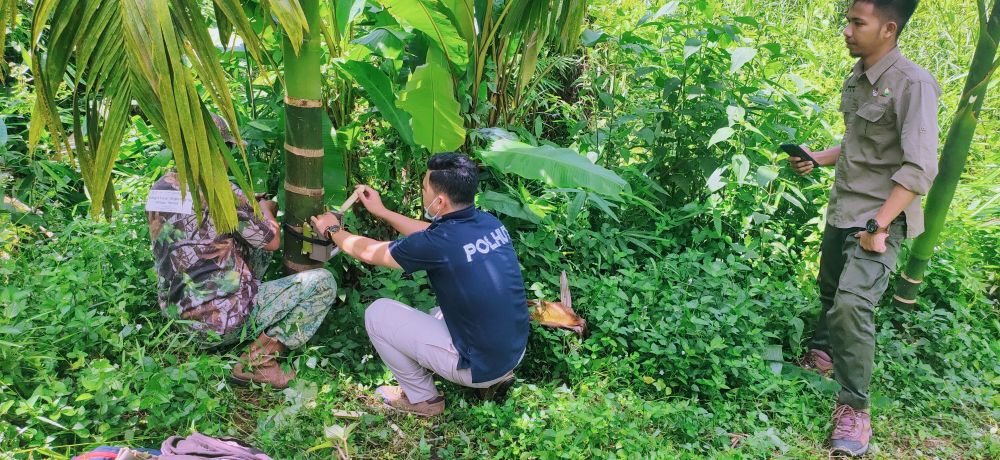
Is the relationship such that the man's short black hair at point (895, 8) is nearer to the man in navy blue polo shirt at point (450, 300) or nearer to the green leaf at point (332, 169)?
the man in navy blue polo shirt at point (450, 300)

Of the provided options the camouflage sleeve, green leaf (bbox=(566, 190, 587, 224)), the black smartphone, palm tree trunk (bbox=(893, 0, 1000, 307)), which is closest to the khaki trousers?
the camouflage sleeve

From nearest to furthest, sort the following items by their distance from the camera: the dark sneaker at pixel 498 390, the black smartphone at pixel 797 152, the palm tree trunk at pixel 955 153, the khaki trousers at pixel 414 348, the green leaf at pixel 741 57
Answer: the khaki trousers at pixel 414 348
the dark sneaker at pixel 498 390
the palm tree trunk at pixel 955 153
the black smartphone at pixel 797 152
the green leaf at pixel 741 57

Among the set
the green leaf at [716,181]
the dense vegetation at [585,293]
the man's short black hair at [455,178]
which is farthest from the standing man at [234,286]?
the green leaf at [716,181]

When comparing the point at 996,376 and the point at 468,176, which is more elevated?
the point at 468,176

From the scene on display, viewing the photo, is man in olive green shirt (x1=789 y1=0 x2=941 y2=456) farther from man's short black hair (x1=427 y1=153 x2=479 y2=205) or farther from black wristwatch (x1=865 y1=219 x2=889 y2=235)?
man's short black hair (x1=427 y1=153 x2=479 y2=205)

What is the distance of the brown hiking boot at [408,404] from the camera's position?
2.91 m

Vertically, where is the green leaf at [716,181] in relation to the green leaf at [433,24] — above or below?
below

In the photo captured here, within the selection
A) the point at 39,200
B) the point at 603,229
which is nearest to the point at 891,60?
the point at 603,229

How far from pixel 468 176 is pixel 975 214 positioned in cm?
339

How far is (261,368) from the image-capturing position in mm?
2883

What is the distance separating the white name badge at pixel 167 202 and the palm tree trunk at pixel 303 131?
0.41 metres

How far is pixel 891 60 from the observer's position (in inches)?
115

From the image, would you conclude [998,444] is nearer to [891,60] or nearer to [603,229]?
[891,60]

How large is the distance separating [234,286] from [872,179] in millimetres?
2798
